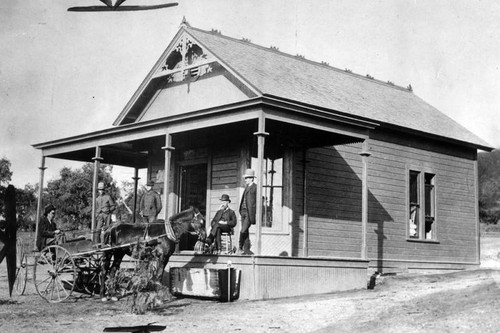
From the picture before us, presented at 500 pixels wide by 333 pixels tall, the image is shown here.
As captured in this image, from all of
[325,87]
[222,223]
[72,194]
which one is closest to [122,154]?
[325,87]

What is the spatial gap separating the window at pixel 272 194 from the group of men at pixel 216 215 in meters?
1.42

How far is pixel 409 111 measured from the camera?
19.8 metres

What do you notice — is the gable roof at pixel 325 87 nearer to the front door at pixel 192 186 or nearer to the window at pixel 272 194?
the window at pixel 272 194

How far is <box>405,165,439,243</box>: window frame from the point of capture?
17688 millimetres

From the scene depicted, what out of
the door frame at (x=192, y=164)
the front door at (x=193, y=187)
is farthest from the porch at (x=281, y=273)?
the front door at (x=193, y=187)

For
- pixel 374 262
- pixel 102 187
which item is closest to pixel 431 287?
pixel 374 262

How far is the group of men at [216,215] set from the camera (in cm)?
1289

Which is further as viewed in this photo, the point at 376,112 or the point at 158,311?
the point at 376,112

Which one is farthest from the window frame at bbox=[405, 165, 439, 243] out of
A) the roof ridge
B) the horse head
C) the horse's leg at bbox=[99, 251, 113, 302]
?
the horse's leg at bbox=[99, 251, 113, 302]

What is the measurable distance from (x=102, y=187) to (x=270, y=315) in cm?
678

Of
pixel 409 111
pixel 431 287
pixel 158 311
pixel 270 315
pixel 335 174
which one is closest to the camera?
pixel 270 315

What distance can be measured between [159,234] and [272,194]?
3.97 meters

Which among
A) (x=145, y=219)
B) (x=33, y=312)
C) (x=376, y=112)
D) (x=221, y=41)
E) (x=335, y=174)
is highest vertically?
(x=221, y=41)

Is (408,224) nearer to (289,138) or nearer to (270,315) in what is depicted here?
(289,138)
